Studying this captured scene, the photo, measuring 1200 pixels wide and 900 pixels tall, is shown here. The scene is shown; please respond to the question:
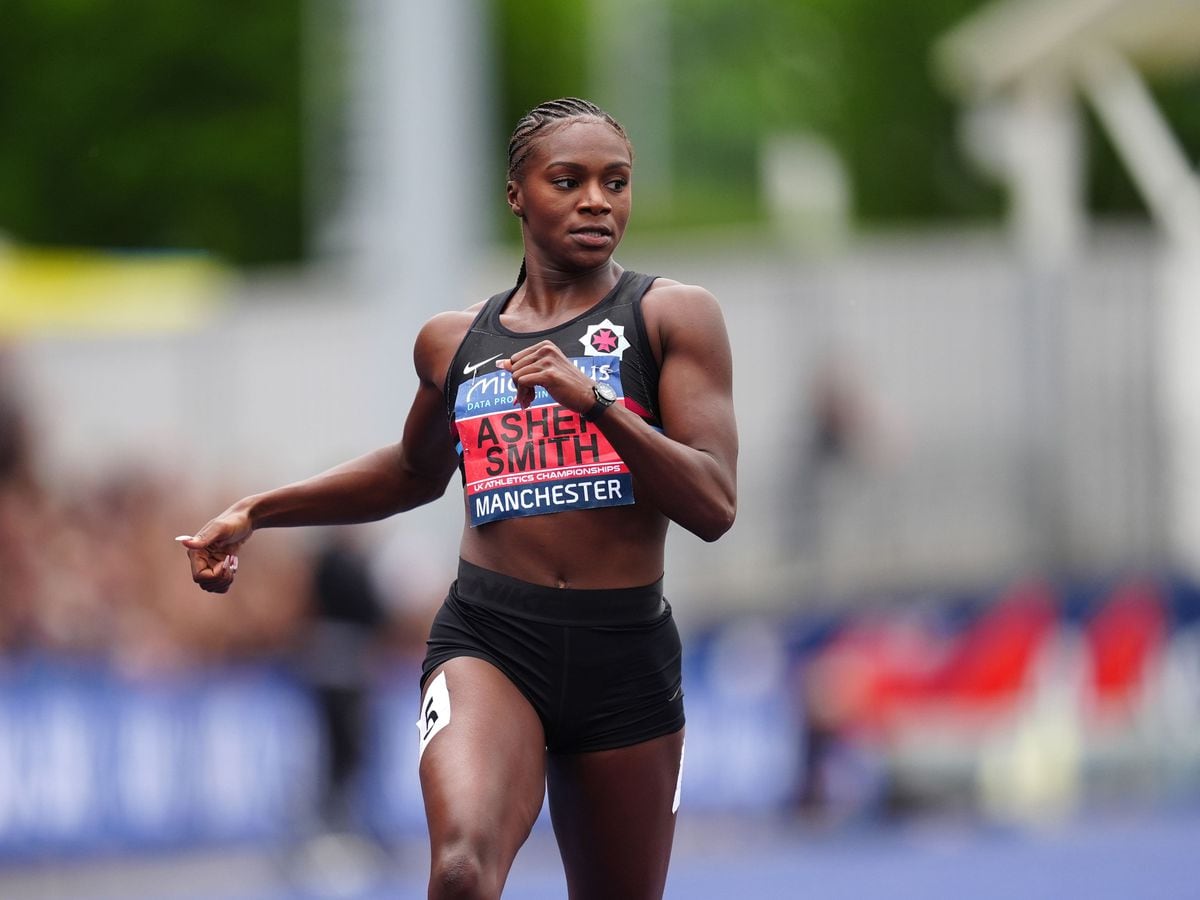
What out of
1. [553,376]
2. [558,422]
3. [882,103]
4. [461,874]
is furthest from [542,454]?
[882,103]

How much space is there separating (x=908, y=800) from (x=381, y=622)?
12.3 feet

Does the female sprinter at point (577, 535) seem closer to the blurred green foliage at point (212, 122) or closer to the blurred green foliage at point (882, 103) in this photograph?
the blurred green foliage at point (212, 122)

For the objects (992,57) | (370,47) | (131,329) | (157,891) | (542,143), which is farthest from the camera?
(992,57)

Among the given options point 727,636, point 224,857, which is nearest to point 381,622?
point 224,857

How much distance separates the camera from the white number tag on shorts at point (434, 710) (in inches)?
197

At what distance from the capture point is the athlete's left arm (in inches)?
187

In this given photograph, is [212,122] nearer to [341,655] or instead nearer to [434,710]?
[341,655]

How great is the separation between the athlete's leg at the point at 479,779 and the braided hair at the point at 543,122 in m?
1.22

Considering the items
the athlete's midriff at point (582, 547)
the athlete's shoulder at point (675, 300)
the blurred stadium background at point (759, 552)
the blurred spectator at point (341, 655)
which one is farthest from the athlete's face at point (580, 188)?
the blurred spectator at point (341, 655)

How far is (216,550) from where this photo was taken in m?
5.29

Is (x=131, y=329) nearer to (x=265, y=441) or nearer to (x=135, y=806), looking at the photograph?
Answer: (x=265, y=441)

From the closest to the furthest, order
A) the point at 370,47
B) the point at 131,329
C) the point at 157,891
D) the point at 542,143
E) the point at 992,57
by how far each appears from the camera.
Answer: the point at 542,143 < the point at 157,891 < the point at 370,47 < the point at 131,329 < the point at 992,57

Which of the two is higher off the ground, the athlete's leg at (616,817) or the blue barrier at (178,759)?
the athlete's leg at (616,817)

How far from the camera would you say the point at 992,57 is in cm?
1814
